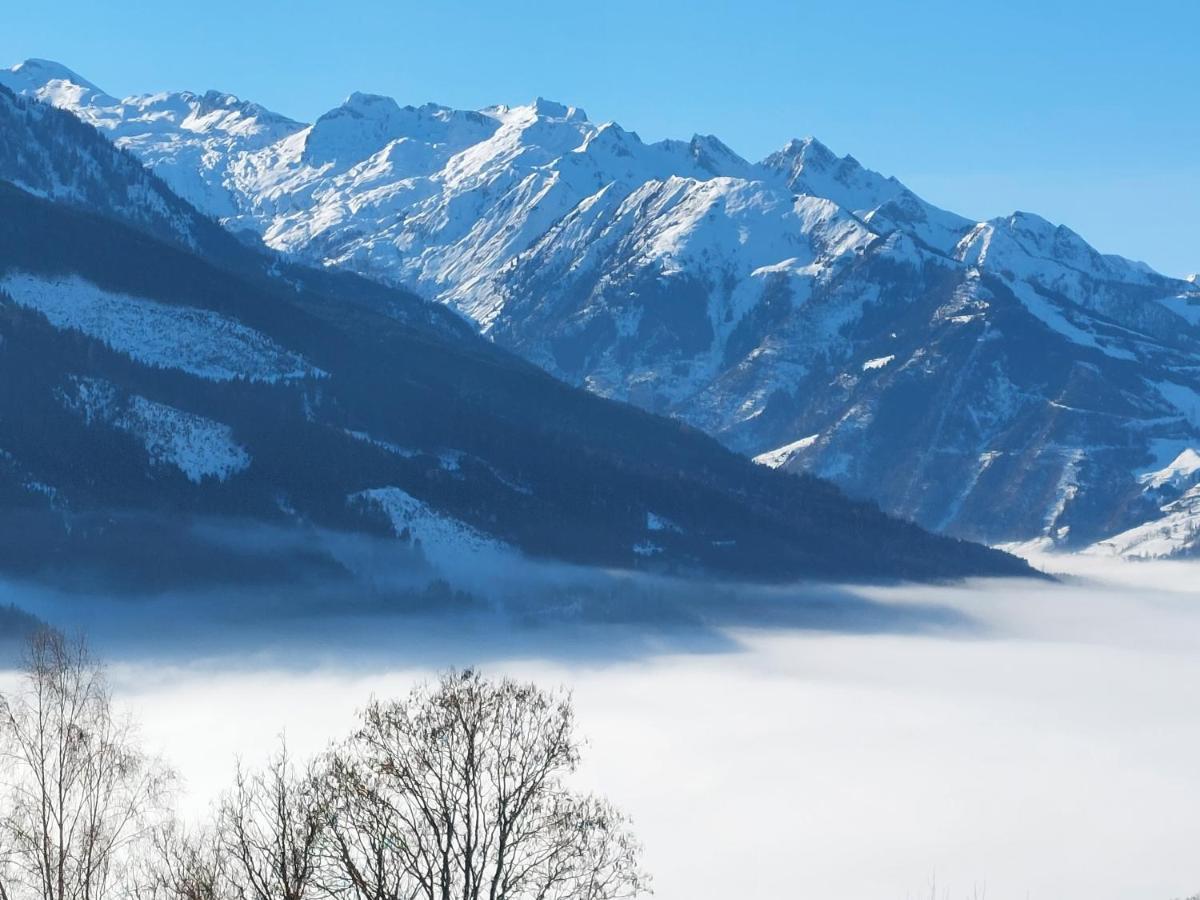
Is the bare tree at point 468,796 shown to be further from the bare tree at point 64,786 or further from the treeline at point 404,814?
the bare tree at point 64,786

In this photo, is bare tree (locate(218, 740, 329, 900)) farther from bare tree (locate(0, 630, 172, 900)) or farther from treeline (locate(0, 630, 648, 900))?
bare tree (locate(0, 630, 172, 900))

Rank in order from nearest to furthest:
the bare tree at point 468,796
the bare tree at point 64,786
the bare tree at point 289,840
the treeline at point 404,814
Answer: the bare tree at point 289,840
the treeline at point 404,814
the bare tree at point 468,796
the bare tree at point 64,786

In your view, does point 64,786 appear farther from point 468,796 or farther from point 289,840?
point 468,796

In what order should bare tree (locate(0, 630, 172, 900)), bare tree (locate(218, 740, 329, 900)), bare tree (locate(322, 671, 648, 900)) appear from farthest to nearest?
1. bare tree (locate(0, 630, 172, 900))
2. bare tree (locate(322, 671, 648, 900))
3. bare tree (locate(218, 740, 329, 900))

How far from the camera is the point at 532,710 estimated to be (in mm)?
76188

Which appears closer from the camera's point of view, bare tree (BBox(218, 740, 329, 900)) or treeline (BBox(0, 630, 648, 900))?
bare tree (BBox(218, 740, 329, 900))

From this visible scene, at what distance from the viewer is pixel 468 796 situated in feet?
249

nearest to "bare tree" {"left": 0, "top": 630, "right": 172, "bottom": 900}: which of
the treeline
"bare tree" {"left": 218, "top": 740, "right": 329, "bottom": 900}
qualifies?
the treeline

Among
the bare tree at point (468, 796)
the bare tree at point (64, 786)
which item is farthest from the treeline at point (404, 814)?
the bare tree at point (64, 786)

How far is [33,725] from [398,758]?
1002 inches

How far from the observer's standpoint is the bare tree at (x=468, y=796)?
74250mm

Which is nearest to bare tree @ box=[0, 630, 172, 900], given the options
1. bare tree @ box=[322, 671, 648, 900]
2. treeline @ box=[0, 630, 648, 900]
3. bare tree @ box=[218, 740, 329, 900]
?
treeline @ box=[0, 630, 648, 900]

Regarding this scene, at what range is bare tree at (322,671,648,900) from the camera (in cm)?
7425

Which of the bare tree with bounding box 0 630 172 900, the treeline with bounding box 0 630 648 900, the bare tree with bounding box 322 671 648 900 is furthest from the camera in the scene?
the bare tree with bounding box 0 630 172 900
